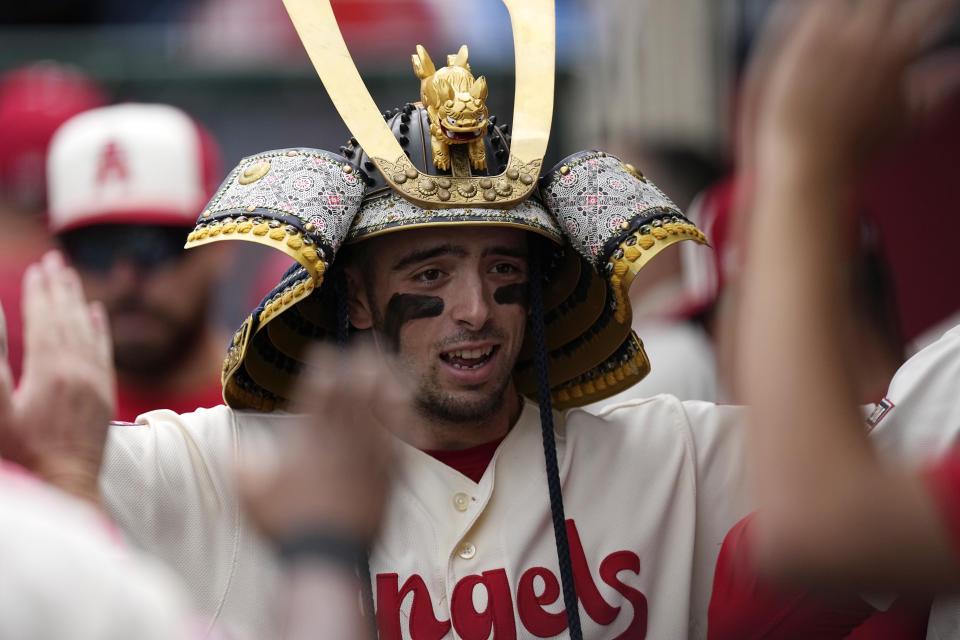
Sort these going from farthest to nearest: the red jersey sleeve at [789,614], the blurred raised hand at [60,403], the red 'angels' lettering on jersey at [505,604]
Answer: the red 'angels' lettering on jersey at [505,604], the red jersey sleeve at [789,614], the blurred raised hand at [60,403]

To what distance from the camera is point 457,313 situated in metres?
3.47

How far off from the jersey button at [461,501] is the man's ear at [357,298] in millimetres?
545

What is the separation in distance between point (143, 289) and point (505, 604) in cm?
210

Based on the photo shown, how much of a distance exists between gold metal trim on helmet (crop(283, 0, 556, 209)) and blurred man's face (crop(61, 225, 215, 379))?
156 cm

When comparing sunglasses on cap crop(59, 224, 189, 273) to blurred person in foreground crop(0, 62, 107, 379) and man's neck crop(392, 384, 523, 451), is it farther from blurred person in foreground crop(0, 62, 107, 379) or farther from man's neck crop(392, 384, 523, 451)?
man's neck crop(392, 384, 523, 451)

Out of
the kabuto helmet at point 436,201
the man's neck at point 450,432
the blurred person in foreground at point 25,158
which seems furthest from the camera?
the blurred person in foreground at point 25,158

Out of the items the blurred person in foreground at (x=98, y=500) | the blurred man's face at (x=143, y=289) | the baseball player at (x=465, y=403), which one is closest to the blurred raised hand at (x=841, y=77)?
the blurred person in foreground at (x=98, y=500)

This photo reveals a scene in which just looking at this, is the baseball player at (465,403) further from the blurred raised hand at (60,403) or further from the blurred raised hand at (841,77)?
the blurred raised hand at (841,77)

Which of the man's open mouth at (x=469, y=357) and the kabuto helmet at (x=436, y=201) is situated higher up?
the kabuto helmet at (x=436, y=201)

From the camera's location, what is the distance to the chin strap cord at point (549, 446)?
3197mm

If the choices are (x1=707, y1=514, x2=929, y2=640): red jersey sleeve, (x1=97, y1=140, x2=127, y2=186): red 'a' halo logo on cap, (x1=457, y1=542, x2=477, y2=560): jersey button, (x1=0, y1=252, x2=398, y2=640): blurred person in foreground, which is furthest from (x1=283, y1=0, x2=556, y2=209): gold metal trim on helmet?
(x1=97, y1=140, x2=127, y2=186): red 'a' halo logo on cap

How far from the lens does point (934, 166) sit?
502 cm

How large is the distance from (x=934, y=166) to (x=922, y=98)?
3.40m

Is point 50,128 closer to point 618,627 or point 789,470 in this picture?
point 618,627
